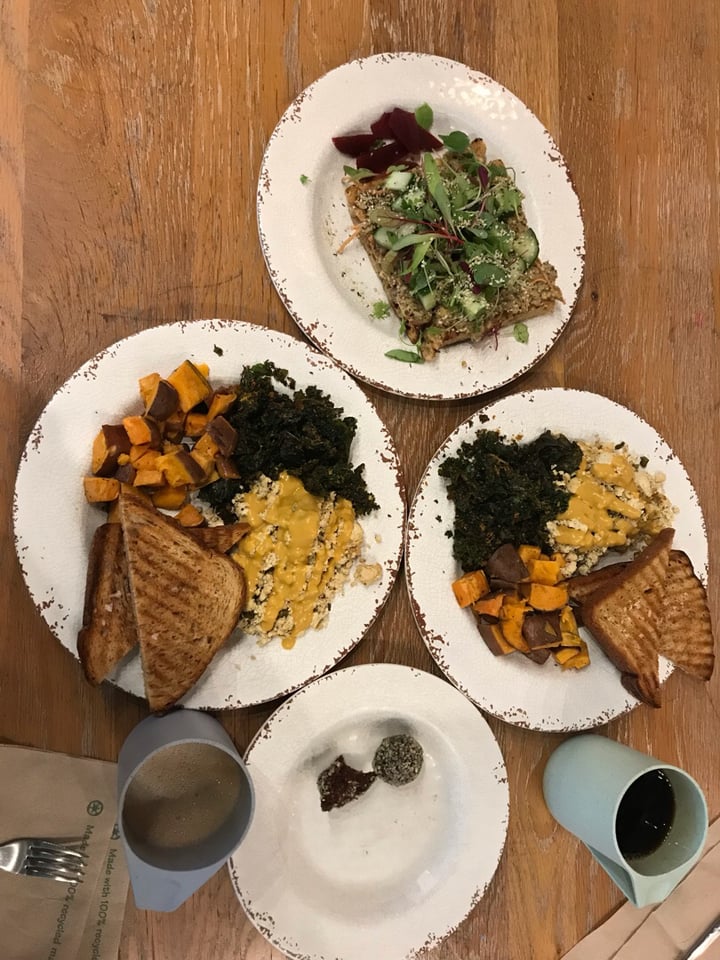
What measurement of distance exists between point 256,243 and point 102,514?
95 centimetres

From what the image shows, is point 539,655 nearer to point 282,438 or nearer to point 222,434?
point 282,438

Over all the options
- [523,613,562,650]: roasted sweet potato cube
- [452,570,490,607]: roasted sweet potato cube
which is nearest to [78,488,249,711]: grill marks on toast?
[452,570,490,607]: roasted sweet potato cube

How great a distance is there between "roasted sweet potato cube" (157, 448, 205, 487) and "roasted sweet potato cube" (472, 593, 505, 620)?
893 mm

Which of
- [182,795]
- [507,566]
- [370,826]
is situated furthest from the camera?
[370,826]

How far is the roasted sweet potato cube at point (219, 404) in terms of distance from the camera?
1.86 meters

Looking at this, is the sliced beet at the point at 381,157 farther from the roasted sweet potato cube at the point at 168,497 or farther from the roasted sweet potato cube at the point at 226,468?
the roasted sweet potato cube at the point at 168,497

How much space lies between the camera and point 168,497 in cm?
185

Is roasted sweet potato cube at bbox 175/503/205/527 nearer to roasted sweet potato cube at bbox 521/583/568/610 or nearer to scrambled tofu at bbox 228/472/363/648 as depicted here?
scrambled tofu at bbox 228/472/363/648

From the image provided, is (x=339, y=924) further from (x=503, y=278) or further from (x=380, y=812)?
(x=503, y=278)

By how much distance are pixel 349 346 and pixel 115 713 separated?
1285mm

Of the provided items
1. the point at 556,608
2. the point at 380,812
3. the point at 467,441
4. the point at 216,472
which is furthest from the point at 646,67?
the point at 380,812

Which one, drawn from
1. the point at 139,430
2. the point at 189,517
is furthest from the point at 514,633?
the point at 139,430

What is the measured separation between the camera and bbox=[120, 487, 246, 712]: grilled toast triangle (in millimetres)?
Result: 1697

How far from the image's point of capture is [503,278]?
198 centimetres
